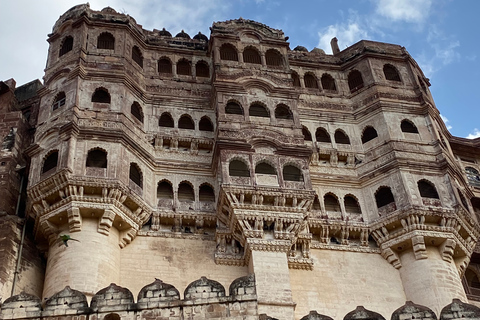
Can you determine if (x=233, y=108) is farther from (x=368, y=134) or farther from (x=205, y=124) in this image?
(x=368, y=134)

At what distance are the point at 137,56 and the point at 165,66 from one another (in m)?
1.08

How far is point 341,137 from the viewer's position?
24312 millimetres

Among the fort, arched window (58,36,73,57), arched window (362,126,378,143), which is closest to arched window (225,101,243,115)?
the fort

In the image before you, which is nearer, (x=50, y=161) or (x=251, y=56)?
(x=50, y=161)

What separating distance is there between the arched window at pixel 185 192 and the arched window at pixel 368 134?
21.1 feet

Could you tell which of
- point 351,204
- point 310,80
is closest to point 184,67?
point 310,80

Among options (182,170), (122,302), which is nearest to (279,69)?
(182,170)

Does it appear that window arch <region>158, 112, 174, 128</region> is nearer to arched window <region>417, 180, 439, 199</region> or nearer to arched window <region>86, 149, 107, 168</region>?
arched window <region>86, 149, 107, 168</region>

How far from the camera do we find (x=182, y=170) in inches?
858

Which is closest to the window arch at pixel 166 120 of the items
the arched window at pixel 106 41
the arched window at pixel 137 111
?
the arched window at pixel 137 111

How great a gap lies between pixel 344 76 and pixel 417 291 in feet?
31.0

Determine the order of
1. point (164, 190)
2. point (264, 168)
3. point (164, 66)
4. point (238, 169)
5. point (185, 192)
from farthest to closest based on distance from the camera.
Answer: point (164, 66)
point (185, 192)
point (164, 190)
point (264, 168)
point (238, 169)

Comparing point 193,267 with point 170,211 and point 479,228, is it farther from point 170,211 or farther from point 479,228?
point 479,228

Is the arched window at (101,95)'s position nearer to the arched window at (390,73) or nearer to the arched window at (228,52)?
the arched window at (228,52)
